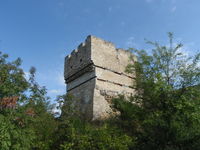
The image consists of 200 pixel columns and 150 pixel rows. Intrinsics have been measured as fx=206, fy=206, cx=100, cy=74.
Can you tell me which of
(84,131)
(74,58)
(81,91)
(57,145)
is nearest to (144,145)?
(84,131)

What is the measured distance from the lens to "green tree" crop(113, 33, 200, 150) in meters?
6.09

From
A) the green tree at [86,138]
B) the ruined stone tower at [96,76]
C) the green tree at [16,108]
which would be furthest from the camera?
the ruined stone tower at [96,76]

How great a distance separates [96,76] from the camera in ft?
31.4

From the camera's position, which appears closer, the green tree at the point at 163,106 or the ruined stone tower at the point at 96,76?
the green tree at the point at 163,106

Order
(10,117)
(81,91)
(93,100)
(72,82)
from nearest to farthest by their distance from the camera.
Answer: (10,117) < (93,100) < (81,91) < (72,82)

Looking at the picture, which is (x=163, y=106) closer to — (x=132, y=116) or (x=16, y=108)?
(x=132, y=116)

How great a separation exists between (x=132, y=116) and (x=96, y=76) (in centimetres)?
308

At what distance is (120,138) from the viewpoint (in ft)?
19.9

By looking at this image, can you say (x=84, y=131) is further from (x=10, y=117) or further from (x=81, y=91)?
(x=81, y=91)

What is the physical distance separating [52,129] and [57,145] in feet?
2.07

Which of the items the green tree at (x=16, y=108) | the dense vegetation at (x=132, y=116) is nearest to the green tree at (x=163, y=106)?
the dense vegetation at (x=132, y=116)

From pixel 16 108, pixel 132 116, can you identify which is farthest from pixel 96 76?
pixel 16 108

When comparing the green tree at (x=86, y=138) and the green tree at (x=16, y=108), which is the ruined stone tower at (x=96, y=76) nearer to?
the green tree at (x=86, y=138)

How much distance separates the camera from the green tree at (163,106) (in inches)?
240
